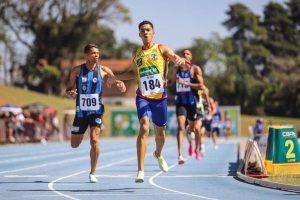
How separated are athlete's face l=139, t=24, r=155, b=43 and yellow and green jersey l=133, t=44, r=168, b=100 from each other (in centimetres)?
17

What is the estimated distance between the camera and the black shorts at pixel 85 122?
472 inches

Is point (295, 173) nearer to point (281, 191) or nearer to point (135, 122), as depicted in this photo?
point (281, 191)

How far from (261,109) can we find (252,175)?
82.2 metres

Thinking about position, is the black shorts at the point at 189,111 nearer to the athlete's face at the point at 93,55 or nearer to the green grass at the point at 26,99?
the athlete's face at the point at 93,55

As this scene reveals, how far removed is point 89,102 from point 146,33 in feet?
5.41

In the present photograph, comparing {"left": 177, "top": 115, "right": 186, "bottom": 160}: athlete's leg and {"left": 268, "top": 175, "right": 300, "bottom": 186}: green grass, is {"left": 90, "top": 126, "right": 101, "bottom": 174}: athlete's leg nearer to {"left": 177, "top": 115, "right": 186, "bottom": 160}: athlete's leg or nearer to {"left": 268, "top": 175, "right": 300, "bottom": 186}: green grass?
{"left": 268, "top": 175, "right": 300, "bottom": 186}: green grass

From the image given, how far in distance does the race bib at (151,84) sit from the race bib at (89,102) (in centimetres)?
102

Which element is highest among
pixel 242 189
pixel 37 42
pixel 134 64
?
pixel 37 42

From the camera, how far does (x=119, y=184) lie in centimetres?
1214

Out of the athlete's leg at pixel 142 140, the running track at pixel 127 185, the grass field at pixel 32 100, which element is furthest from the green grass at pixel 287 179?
the grass field at pixel 32 100

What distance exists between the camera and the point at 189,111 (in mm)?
16500

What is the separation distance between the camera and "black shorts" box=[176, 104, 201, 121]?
1619 centimetres

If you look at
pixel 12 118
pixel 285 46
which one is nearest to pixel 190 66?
pixel 12 118

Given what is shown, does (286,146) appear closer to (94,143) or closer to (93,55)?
(94,143)
